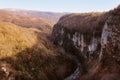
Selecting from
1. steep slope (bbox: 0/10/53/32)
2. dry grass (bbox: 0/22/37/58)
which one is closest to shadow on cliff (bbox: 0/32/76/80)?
dry grass (bbox: 0/22/37/58)

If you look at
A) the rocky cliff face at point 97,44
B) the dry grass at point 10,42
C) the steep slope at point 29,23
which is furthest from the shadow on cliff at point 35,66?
the steep slope at point 29,23

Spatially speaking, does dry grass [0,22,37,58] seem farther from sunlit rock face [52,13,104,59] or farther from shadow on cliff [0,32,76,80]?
sunlit rock face [52,13,104,59]

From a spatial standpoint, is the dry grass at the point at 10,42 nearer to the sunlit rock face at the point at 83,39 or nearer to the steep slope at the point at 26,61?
the steep slope at the point at 26,61

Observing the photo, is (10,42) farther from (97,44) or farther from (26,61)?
(97,44)

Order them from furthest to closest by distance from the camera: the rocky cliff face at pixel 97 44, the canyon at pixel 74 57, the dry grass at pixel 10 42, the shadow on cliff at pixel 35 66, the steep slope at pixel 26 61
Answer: the dry grass at pixel 10 42 < the steep slope at pixel 26 61 < the shadow on cliff at pixel 35 66 < the canyon at pixel 74 57 < the rocky cliff face at pixel 97 44

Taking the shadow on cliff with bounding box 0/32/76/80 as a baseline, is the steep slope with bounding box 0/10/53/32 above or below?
below

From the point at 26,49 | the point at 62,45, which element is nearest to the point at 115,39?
the point at 26,49

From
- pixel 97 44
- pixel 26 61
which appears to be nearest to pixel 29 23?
pixel 97 44

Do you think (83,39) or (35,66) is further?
(83,39)

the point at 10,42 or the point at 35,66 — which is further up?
the point at 10,42
